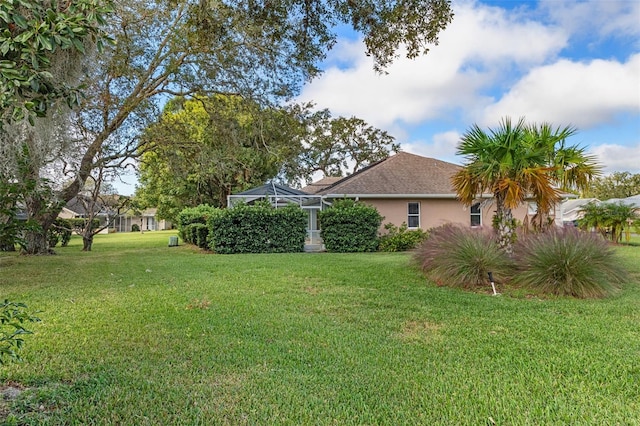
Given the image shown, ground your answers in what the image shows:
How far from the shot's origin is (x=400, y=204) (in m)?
17.8

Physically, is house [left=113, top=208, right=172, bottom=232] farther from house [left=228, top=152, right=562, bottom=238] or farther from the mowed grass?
the mowed grass

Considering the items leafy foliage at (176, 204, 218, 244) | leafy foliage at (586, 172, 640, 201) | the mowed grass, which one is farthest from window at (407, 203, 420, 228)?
leafy foliage at (586, 172, 640, 201)

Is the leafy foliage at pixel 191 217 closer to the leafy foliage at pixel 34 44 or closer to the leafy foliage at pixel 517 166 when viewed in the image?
the leafy foliage at pixel 517 166

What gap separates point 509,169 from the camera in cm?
837

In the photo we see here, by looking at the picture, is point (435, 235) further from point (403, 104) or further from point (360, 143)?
point (360, 143)

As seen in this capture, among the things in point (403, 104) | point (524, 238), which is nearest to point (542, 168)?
point (524, 238)

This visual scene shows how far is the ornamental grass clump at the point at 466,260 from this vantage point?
7.64m

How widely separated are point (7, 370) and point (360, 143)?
34.9 meters

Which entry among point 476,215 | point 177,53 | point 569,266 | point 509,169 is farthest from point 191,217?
point 569,266

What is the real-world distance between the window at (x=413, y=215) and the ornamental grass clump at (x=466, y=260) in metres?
9.37

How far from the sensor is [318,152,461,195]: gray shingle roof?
17609mm

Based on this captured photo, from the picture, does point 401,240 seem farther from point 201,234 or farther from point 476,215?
point 201,234

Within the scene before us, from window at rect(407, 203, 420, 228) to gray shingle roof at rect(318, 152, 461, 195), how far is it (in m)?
0.79

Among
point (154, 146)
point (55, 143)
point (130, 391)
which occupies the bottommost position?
point (130, 391)
